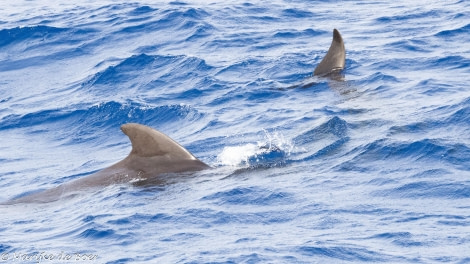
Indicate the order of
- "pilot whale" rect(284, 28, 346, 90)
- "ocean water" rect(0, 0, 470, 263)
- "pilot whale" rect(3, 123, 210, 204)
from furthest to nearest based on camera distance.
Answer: "pilot whale" rect(284, 28, 346, 90), "pilot whale" rect(3, 123, 210, 204), "ocean water" rect(0, 0, 470, 263)

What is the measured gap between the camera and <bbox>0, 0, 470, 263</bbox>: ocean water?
12.9 meters

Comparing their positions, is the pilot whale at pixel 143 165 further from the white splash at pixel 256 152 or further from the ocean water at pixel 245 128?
the white splash at pixel 256 152

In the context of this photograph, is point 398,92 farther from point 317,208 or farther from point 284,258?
point 284,258

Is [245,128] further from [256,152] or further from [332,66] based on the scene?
[332,66]

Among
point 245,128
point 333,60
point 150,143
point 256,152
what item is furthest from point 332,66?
point 150,143

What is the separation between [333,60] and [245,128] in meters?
3.86

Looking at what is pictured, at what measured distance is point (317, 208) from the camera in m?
13.8

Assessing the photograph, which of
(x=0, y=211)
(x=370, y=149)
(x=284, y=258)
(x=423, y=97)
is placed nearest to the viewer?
(x=284, y=258)

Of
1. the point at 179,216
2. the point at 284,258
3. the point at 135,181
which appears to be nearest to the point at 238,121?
the point at 135,181

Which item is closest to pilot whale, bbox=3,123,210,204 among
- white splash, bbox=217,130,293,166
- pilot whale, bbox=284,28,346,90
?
white splash, bbox=217,130,293,166

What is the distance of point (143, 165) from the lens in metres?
15.6

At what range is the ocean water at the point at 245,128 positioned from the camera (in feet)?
42.3

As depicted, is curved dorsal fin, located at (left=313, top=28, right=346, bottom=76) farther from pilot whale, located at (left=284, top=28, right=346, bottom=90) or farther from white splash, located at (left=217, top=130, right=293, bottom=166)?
white splash, located at (left=217, top=130, right=293, bottom=166)

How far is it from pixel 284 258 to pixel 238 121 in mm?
8645
